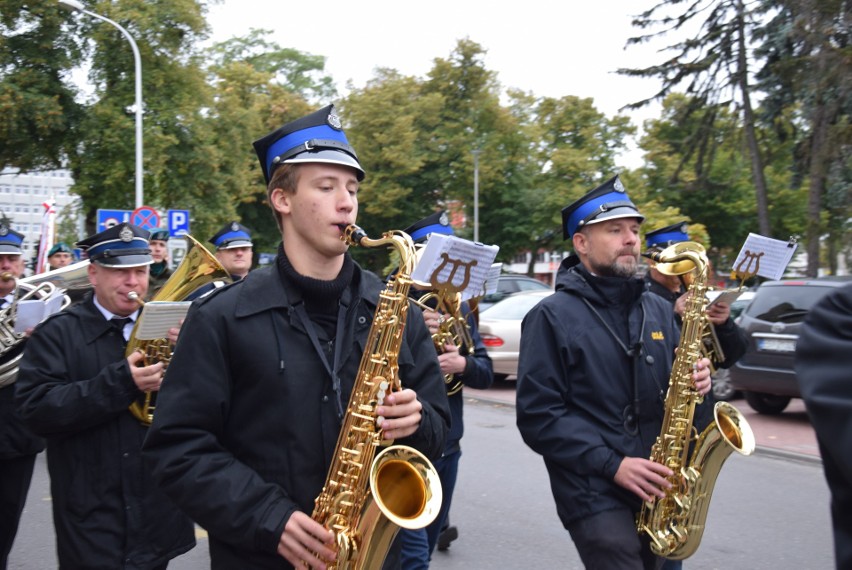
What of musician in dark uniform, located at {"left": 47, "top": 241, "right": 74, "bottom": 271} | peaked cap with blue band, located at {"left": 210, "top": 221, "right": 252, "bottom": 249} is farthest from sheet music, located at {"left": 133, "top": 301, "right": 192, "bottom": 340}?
musician in dark uniform, located at {"left": 47, "top": 241, "right": 74, "bottom": 271}

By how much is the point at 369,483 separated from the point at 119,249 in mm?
2156

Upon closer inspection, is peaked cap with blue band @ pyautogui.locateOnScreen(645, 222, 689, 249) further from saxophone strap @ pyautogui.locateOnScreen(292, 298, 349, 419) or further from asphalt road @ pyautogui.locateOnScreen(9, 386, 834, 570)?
saxophone strap @ pyautogui.locateOnScreen(292, 298, 349, 419)

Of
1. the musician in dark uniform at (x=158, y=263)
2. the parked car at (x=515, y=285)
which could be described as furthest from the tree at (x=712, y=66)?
the musician in dark uniform at (x=158, y=263)

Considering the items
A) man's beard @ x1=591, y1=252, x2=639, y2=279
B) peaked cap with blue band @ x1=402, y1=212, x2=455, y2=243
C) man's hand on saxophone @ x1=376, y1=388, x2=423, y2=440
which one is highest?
man's beard @ x1=591, y1=252, x2=639, y2=279

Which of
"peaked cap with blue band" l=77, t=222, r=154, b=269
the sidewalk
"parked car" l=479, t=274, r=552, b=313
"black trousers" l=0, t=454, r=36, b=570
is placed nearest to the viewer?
"peaked cap with blue band" l=77, t=222, r=154, b=269

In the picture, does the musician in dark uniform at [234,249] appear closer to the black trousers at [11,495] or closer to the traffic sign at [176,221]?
the black trousers at [11,495]

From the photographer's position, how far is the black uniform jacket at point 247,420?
2.15 metres

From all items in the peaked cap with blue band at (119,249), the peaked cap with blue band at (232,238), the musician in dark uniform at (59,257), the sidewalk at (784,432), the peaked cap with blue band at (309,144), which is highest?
the peaked cap with blue band at (309,144)

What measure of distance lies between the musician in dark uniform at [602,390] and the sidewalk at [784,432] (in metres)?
4.82

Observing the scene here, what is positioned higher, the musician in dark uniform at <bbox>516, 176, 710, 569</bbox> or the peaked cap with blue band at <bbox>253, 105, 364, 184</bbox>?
the peaked cap with blue band at <bbox>253, 105, 364, 184</bbox>

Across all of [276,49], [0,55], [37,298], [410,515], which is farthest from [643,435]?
[276,49]

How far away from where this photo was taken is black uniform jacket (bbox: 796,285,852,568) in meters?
1.45

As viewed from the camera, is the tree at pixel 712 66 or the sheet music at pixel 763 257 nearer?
the sheet music at pixel 763 257

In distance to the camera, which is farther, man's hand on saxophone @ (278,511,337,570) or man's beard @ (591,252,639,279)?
man's beard @ (591,252,639,279)
